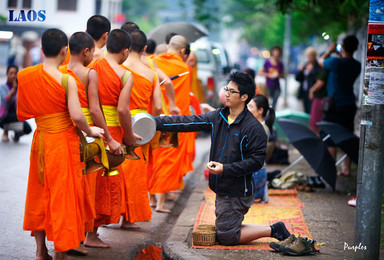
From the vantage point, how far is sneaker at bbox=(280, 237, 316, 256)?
5211mm

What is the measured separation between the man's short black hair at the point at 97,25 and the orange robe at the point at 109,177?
0.33m

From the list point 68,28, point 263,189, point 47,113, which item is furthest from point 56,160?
point 68,28

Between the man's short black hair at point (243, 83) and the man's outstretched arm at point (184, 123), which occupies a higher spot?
the man's short black hair at point (243, 83)

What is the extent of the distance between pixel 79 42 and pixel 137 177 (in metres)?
1.51

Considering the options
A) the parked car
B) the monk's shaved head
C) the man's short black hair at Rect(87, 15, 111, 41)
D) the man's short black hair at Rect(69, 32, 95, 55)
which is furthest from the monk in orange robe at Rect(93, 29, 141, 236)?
the parked car

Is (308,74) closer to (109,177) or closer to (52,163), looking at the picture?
(109,177)

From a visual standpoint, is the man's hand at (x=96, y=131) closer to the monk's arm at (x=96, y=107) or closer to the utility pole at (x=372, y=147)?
the monk's arm at (x=96, y=107)

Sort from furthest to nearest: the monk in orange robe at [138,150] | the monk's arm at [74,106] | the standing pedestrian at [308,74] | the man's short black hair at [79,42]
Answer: the standing pedestrian at [308,74] < the monk in orange robe at [138,150] < the man's short black hair at [79,42] < the monk's arm at [74,106]

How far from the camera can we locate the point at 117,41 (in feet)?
17.8

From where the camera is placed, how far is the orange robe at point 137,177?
230 inches

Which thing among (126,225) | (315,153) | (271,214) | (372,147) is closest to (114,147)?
(126,225)

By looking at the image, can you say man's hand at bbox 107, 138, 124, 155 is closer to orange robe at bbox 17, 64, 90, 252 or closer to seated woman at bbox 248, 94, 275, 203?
orange robe at bbox 17, 64, 90, 252

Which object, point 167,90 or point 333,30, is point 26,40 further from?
point 167,90

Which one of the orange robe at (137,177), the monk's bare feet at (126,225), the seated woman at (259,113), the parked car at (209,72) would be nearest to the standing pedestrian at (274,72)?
the parked car at (209,72)
